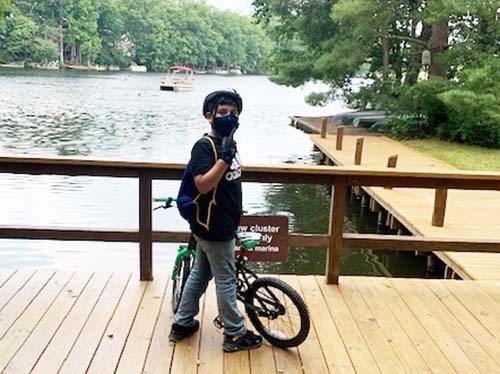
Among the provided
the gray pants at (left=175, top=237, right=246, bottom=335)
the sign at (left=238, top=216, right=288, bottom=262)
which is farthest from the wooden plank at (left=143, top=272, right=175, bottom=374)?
the sign at (left=238, top=216, right=288, bottom=262)

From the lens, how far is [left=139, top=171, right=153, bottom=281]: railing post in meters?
3.33

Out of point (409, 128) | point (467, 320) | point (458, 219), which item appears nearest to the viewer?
point (467, 320)

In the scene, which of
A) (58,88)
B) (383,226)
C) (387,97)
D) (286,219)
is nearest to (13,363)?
(286,219)

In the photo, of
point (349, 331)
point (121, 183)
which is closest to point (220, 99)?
point (349, 331)

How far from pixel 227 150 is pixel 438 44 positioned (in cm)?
1609

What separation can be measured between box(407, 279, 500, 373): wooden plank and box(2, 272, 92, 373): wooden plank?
1.99 m

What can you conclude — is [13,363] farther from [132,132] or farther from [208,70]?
[208,70]

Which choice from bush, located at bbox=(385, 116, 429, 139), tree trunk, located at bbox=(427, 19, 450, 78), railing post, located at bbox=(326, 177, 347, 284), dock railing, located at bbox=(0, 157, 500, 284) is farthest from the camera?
bush, located at bbox=(385, 116, 429, 139)

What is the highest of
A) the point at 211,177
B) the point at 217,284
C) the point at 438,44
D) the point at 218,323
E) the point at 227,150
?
the point at 438,44

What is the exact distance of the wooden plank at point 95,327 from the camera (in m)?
2.53

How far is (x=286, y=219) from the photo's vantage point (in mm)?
3357

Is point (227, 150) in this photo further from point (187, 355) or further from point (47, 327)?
point (47, 327)

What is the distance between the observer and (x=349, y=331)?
9.71ft

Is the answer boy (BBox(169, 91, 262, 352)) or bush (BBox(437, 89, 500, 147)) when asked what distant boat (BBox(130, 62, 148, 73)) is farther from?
boy (BBox(169, 91, 262, 352))
